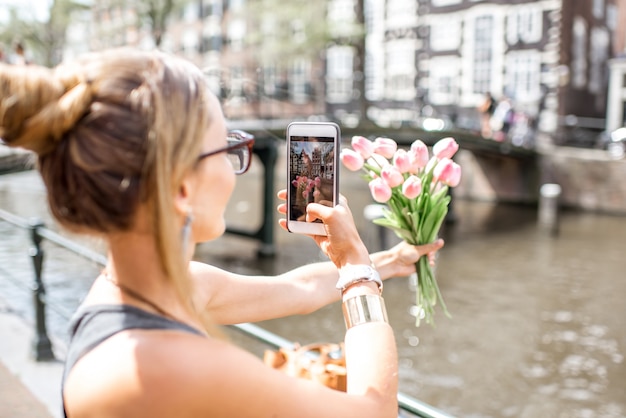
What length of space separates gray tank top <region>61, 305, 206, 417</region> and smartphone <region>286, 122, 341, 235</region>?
0.41 meters

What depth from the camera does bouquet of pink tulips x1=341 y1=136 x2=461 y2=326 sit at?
1.52m

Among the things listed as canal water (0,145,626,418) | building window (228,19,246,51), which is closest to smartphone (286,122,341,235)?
canal water (0,145,626,418)

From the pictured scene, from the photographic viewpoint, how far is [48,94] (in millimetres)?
905

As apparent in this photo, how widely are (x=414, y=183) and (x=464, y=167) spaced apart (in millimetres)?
20125

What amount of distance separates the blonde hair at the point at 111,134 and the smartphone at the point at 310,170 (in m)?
0.36

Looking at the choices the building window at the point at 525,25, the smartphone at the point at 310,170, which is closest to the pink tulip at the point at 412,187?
the smartphone at the point at 310,170

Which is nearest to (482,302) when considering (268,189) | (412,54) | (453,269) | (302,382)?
(453,269)

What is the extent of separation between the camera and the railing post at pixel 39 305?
150 inches

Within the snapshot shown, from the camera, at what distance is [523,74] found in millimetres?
25469

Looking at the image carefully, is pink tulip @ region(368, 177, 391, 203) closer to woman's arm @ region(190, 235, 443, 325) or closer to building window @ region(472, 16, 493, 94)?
woman's arm @ region(190, 235, 443, 325)

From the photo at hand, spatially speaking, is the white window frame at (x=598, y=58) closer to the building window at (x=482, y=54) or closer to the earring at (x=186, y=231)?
the building window at (x=482, y=54)

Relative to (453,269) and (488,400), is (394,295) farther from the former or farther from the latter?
(488,400)

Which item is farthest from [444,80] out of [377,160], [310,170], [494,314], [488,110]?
→ [310,170]

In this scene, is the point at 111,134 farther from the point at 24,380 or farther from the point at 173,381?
the point at 24,380
